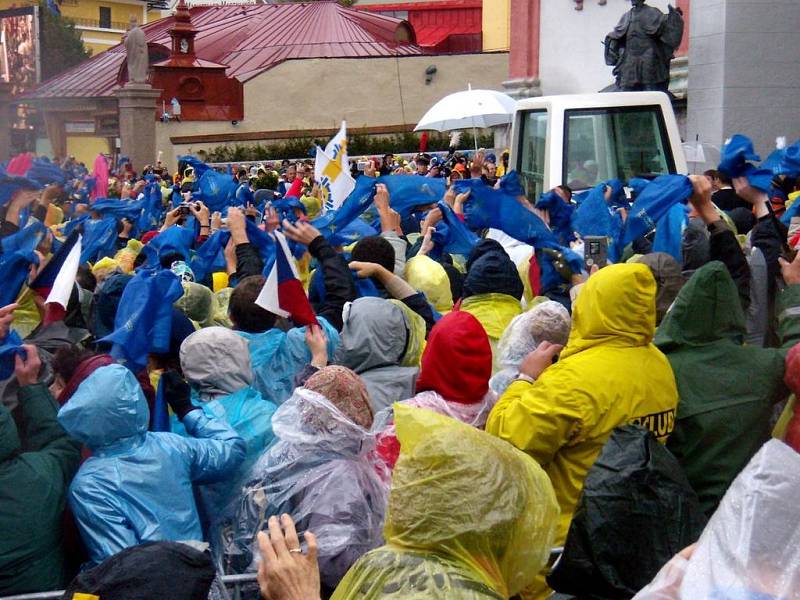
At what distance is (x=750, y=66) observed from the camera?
15.2 metres

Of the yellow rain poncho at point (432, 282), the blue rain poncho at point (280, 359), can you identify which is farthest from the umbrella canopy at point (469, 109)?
the blue rain poncho at point (280, 359)

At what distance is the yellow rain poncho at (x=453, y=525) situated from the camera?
2.48m

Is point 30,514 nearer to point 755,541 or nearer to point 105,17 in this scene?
Answer: point 755,541

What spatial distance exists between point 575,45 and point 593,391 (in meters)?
19.6

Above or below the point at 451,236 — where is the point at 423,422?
above

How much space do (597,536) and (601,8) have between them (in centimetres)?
1949

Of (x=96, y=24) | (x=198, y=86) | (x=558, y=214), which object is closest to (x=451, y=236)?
(x=558, y=214)

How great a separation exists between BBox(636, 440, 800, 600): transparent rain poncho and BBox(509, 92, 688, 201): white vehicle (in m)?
8.96

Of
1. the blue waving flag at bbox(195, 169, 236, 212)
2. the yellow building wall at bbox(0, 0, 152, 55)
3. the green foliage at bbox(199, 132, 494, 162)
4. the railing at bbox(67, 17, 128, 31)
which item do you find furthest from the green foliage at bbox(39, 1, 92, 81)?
the blue waving flag at bbox(195, 169, 236, 212)

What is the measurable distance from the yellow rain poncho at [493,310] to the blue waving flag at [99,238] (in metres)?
3.99

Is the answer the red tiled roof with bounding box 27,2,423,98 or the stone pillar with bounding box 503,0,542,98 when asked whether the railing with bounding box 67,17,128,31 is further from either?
the stone pillar with bounding box 503,0,542,98

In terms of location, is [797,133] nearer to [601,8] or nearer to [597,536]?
[601,8]

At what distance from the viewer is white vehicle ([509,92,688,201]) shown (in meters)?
10.8

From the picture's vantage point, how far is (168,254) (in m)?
7.84
